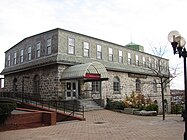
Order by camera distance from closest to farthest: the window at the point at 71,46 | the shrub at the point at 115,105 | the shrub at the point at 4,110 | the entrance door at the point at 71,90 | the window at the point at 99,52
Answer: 1. the shrub at the point at 4,110
2. the shrub at the point at 115,105
3. the entrance door at the point at 71,90
4. the window at the point at 71,46
5. the window at the point at 99,52

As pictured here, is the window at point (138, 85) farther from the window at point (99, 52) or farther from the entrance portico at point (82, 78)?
the entrance portico at point (82, 78)

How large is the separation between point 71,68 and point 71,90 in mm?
2513

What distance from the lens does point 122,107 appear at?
23516 millimetres

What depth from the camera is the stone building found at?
914 inches

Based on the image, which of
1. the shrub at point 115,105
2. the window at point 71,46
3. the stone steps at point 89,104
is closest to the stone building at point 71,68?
the window at point 71,46

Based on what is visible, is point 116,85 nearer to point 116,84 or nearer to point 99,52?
point 116,84

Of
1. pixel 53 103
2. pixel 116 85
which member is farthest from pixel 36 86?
pixel 116 85

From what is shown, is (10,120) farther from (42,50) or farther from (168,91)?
(168,91)

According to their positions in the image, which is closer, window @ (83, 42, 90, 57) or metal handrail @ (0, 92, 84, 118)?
metal handrail @ (0, 92, 84, 118)

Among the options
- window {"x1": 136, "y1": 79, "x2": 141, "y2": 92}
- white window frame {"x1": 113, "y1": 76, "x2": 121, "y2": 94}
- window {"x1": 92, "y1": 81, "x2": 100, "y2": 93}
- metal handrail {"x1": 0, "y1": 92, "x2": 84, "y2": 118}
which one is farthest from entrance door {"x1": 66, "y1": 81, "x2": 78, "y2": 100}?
window {"x1": 136, "y1": 79, "x2": 141, "y2": 92}

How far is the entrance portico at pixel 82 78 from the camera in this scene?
71.7 feet

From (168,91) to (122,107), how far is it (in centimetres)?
2243

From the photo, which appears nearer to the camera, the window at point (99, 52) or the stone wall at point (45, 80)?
the stone wall at point (45, 80)

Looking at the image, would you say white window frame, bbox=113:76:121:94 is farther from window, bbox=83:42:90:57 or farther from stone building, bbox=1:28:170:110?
window, bbox=83:42:90:57
